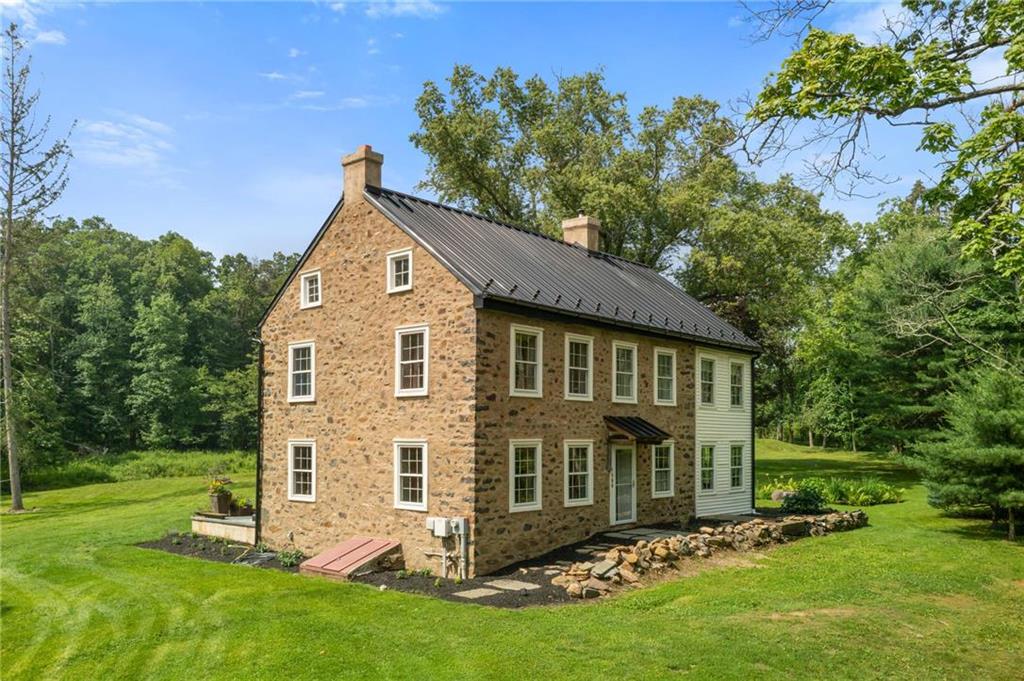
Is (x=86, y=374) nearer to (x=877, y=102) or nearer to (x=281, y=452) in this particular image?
(x=281, y=452)

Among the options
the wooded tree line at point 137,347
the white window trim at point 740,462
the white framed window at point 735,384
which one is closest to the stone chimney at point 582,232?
the white framed window at point 735,384

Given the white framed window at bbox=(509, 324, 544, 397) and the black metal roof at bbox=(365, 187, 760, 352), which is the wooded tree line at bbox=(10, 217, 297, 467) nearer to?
the black metal roof at bbox=(365, 187, 760, 352)

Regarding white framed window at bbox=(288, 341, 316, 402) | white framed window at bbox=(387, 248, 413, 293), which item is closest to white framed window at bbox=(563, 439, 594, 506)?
white framed window at bbox=(387, 248, 413, 293)

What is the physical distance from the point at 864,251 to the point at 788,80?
44.7 meters

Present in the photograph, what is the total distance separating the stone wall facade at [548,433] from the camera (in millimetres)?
15445

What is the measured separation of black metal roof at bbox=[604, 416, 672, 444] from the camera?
18.7 metres

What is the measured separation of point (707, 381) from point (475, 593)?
1245 centimetres

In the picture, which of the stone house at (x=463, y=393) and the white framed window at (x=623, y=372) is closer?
the stone house at (x=463, y=393)

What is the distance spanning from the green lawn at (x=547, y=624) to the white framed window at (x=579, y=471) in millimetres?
3926

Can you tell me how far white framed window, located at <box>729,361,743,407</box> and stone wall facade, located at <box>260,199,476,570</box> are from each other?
1215 cm

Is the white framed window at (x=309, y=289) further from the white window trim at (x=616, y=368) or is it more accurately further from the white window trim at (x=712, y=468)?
the white window trim at (x=712, y=468)

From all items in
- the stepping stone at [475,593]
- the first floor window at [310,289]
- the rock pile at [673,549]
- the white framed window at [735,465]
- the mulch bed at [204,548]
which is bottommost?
the mulch bed at [204,548]

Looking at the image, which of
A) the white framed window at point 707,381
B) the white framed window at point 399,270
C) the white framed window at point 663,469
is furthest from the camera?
the white framed window at point 707,381

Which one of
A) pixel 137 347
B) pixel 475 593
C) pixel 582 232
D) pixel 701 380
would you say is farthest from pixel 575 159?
pixel 137 347
